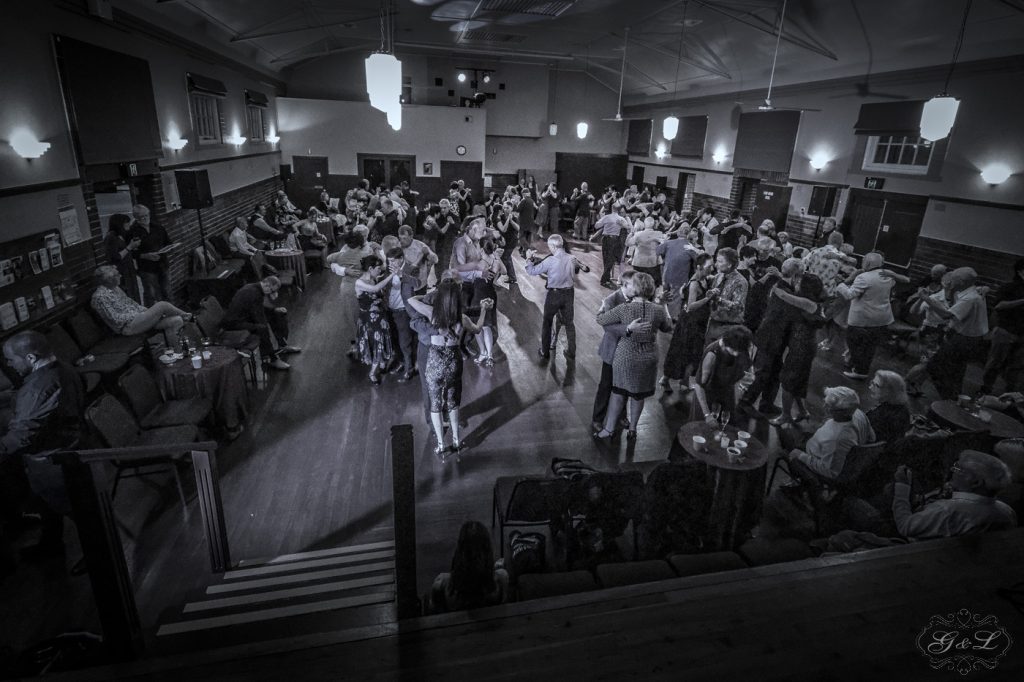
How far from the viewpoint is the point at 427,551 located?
3398mm

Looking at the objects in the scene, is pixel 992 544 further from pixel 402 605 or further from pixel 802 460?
pixel 402 605

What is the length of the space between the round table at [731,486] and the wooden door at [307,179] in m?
14.4

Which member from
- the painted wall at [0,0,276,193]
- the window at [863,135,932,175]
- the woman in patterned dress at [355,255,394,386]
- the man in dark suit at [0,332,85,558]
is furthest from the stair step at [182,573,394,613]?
the window at [863,135,932,175]

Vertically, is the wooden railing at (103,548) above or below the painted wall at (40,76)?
below

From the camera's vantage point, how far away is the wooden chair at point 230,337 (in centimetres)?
540

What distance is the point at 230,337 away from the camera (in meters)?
5.49

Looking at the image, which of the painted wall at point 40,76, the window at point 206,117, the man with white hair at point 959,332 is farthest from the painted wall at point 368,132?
the man with white hair at point 959,332

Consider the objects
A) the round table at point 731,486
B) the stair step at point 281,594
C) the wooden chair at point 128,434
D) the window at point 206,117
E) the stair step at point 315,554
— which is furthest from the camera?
the window at point 206,117

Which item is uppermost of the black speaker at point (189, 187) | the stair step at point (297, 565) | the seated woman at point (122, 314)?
the black speaker at point (189, 187)

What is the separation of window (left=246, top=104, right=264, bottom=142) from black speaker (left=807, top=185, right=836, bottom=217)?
38.6 ft

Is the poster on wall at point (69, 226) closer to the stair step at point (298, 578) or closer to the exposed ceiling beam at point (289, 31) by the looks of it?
the stair step at point (298, 578)

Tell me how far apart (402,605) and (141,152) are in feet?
22.1

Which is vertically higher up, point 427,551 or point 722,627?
point 722,627

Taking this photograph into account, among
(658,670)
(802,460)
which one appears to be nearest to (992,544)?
(802,460)
